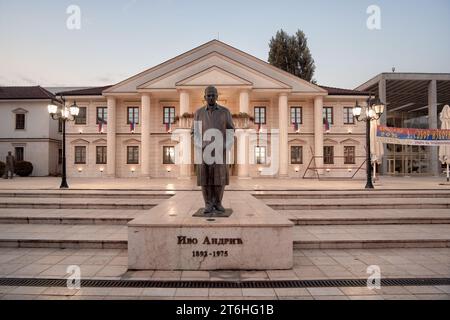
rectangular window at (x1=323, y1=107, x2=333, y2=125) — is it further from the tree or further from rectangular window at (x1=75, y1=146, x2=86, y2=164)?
rectangular window at (x1=75, y1=146, x2=86, y2=164)

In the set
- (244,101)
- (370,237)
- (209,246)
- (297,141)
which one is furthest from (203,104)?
(209,246)

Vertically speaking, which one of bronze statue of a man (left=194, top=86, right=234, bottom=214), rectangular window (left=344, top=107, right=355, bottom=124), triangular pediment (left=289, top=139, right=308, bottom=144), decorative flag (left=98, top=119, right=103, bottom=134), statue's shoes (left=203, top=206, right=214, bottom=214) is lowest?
statue's shoes (left=203, top=206, right=214, bottom=214)

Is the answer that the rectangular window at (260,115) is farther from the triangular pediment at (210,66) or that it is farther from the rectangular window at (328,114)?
the rectangular window at (328,114)

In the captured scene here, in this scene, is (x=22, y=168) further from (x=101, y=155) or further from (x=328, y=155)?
(x=328, y=155)

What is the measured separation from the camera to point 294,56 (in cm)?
4016

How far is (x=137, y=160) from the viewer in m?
27.0

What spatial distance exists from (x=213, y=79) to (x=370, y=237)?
62.8ft

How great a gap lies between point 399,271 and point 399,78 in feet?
103

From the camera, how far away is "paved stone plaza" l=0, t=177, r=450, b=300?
4.47 metres

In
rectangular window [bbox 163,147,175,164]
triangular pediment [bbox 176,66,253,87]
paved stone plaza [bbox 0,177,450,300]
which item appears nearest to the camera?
paved stone plaza [bbox 0,177,450,300]

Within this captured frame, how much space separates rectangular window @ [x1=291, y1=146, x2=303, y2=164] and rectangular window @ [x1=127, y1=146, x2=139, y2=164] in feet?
49.2

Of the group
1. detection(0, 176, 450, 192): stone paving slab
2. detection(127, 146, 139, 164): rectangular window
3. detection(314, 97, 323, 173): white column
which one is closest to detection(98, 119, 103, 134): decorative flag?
detection(127, 146, 139, 164): rectangular window
